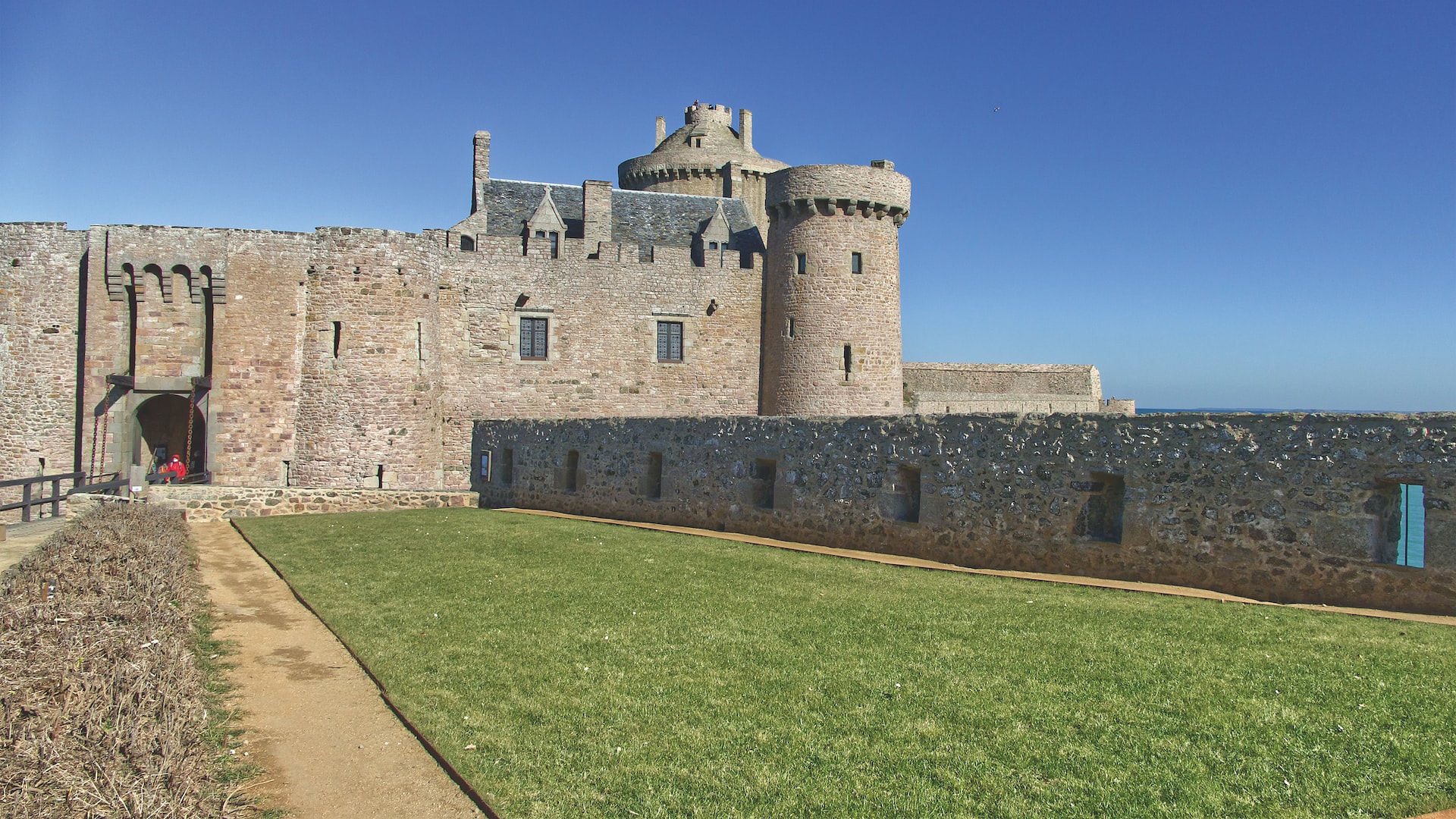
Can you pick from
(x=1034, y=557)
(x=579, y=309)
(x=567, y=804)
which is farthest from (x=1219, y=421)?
(x=579, y=309)

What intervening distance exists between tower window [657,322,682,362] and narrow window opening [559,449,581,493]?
9.61m

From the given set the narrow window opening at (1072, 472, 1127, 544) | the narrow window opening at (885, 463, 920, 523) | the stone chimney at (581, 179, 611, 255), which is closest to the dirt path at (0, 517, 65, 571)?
the narrow window opening at (885, 463, 920, 523)

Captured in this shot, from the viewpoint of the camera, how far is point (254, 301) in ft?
87.8

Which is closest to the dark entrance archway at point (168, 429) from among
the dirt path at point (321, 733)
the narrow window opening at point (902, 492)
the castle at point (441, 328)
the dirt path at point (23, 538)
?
the castle at point (441, 328)

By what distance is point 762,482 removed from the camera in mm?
17547

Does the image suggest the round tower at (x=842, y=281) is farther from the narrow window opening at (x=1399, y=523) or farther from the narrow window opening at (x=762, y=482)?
the narrow window opening at (x=1399, y=523)

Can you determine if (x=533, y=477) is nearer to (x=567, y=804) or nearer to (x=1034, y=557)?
(x=1034, y=557)

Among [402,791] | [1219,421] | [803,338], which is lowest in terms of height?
[402,791]

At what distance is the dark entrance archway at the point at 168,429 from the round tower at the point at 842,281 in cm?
1905

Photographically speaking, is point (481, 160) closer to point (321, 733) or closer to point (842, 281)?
point (842, 281)

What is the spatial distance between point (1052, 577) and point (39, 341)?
2843cm

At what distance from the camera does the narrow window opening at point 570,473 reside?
74.1ft

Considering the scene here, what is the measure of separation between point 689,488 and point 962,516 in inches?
260

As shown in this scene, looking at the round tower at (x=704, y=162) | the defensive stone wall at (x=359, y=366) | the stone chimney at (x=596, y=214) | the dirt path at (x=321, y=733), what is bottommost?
the dirt path at (x=321, y=733)
